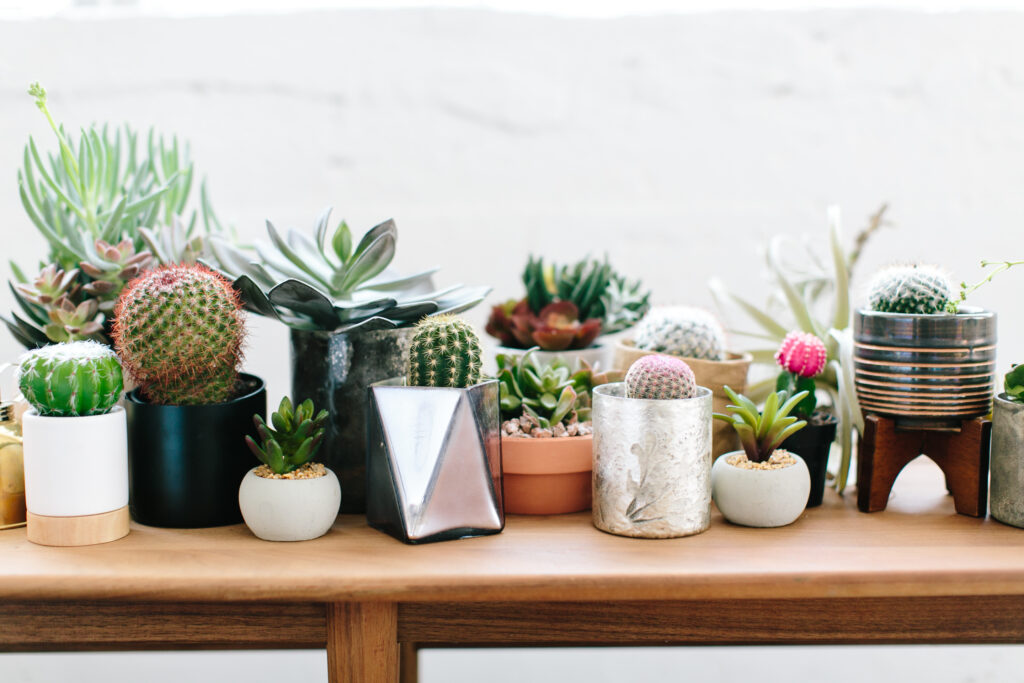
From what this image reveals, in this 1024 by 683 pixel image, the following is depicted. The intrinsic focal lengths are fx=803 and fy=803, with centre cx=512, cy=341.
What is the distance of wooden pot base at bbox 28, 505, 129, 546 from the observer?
28.9 inches

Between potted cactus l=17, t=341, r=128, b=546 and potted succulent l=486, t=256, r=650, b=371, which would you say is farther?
potted succulent l=486, t=256, r=650, b=371

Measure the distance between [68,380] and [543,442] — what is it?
0.44 m

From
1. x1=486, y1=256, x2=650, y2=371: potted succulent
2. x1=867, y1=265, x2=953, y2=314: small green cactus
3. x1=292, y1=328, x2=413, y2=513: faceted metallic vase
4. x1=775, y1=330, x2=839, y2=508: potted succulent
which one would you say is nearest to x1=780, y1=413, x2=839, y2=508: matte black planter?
x1=775, y1=330, x2=839, y2=508: potted succulent

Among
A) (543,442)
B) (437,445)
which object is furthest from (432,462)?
(543,442)

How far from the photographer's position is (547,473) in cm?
82

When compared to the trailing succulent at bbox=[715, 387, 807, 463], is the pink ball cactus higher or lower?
higher

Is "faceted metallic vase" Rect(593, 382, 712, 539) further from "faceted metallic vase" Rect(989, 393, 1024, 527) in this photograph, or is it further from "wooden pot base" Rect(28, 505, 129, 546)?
"wooden pot base" Rect(28, 505, 129, 546)

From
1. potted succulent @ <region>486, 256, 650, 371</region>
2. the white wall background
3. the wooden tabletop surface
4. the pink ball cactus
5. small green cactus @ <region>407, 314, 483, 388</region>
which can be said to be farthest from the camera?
the white wall background

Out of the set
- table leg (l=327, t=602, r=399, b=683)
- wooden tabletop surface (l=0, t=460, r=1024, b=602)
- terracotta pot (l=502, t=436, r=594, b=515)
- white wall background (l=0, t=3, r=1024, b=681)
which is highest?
white wall background (l=0, t=3, r=1024, b=681)

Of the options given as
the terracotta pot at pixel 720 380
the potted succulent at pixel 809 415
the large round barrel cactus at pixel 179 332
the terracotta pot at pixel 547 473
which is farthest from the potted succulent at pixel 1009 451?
the large round barrel cactus at pixel 179 332

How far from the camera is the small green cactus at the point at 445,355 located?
2.49 ft

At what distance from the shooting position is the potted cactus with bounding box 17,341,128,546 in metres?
0.72

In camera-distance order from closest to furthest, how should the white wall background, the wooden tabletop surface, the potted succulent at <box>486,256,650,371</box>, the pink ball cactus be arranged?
the wooden tabletop surface < the pink ball cactus < the potted succulent at <box>486,256,650,371</box> < the white wall background

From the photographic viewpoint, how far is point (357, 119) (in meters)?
1.37
